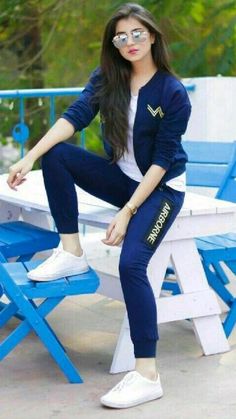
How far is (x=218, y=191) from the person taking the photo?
17.7 ft

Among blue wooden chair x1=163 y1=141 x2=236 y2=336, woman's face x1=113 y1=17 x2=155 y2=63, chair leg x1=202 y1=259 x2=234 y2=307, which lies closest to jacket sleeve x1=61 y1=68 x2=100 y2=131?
woman's face x1=113 y1=17 x2=155 y2=63

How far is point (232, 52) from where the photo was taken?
8438mm

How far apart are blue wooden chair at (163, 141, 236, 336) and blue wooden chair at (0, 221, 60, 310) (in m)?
0.74

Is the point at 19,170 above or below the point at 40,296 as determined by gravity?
above

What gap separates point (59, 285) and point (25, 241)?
1.95ft

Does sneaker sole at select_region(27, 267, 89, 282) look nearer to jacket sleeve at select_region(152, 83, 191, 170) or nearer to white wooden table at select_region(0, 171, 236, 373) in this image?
white wooden table at select_region(0, 171, 236, 373)

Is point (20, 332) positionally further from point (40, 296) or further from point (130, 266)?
point (130, 266)

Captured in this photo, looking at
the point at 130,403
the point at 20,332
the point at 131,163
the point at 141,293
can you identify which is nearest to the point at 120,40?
the point at 131,163

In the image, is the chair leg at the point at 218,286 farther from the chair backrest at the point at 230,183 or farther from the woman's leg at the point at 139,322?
the woman's leg at the point at 139,322

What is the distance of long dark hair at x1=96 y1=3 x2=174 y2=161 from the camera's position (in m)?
4.29

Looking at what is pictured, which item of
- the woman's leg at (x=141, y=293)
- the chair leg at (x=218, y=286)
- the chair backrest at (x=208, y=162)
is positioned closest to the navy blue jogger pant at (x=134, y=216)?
the woman's leg at (x=141, y=293)

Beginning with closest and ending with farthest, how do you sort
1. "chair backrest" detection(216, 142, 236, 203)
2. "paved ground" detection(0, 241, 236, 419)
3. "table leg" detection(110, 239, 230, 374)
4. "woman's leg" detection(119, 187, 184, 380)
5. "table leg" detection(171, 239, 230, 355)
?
1. "paved ground" detection(0, 241, 236, 419)
2. "woman's leg" detection(119, 187, 184, 380)
3. "table leg" detection(110, 239, 230, 374)
4. "table leg" detection(171, 239, 230, 355)
5. "chair backrest" detection(216, 142, 236, 203)

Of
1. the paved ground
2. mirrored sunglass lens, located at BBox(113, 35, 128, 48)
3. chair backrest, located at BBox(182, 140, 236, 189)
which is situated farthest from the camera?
chair backrest, located at BBox(182, 140, 236, 189)

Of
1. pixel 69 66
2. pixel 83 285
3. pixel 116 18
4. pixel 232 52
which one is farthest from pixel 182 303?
pixel 69 66
